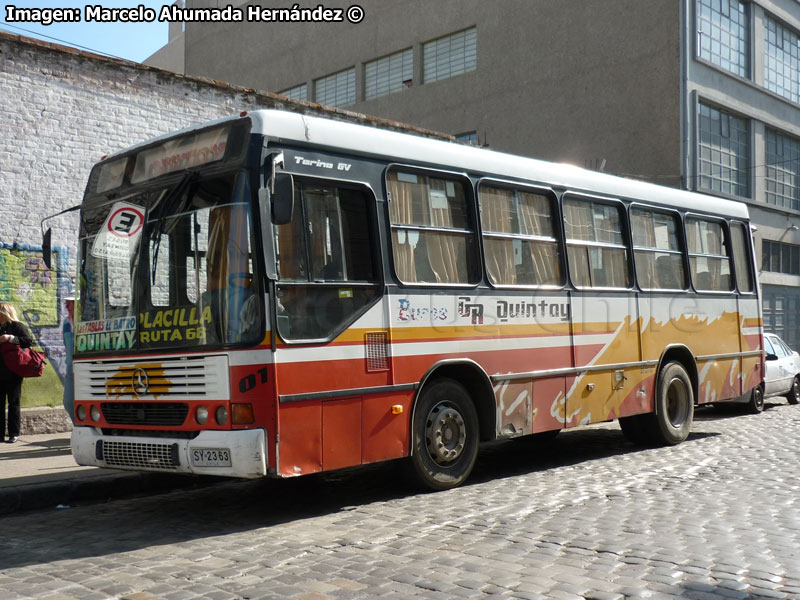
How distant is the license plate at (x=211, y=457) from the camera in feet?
21.1

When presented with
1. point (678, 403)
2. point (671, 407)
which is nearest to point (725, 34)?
point (678, 403)

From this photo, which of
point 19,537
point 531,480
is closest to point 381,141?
point 531,480

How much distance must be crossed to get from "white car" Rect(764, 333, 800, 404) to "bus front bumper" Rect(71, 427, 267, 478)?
12.4 metres

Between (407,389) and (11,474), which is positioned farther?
(11,474)

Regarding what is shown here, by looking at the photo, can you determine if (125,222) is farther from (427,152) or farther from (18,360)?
(18,360)

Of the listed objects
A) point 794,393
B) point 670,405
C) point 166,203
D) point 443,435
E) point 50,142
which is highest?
point 50,142

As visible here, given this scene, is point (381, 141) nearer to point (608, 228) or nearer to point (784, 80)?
point (608, 228)

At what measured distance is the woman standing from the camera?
1062 cm

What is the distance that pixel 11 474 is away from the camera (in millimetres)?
8500

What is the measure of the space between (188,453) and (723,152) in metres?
22.2

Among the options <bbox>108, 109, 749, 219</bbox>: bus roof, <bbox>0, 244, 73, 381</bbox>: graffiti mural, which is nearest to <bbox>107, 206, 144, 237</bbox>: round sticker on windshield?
<bbox>108, 109, 749, 219</bbox>: bus roof

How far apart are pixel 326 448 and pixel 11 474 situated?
3569mm

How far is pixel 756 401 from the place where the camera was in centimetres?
1553

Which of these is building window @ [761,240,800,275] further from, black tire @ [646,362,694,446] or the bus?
the bus
